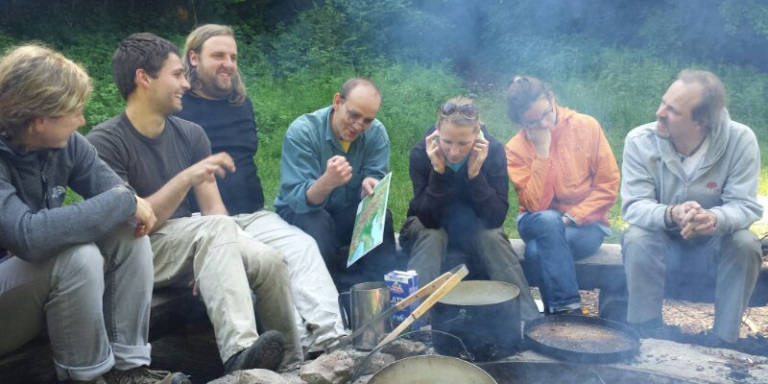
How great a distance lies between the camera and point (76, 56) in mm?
8812

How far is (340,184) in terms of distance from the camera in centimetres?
360

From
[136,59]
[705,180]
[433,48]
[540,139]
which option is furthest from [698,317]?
[433,48]

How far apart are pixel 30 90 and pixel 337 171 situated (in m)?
1.46

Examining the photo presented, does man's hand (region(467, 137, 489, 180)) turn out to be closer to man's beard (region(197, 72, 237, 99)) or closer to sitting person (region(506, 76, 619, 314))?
sitting person (region(506, 76, 619, 314))

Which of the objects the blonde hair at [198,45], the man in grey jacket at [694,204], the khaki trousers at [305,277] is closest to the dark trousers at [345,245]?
the khaki trousers at [305,277]

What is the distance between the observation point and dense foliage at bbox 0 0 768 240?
20.8ft

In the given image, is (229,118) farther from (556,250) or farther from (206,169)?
(556,250)

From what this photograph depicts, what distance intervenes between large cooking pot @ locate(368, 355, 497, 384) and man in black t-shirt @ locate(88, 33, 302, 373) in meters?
0.73

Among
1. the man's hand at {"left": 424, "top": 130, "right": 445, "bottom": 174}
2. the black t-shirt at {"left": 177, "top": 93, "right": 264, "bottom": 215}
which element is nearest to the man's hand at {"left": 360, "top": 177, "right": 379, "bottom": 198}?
the man's hand at {"left": 424, "top": 130, "right": 445, "bottom": 174}

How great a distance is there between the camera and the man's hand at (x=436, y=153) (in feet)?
11.5

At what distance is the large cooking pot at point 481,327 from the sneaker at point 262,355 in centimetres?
67

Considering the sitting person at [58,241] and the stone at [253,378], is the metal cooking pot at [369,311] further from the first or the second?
the sitting person at [58,241]

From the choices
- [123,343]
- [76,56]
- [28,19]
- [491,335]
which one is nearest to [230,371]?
[123,343]

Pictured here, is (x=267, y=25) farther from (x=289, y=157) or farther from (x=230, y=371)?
(x=230, y=371)
